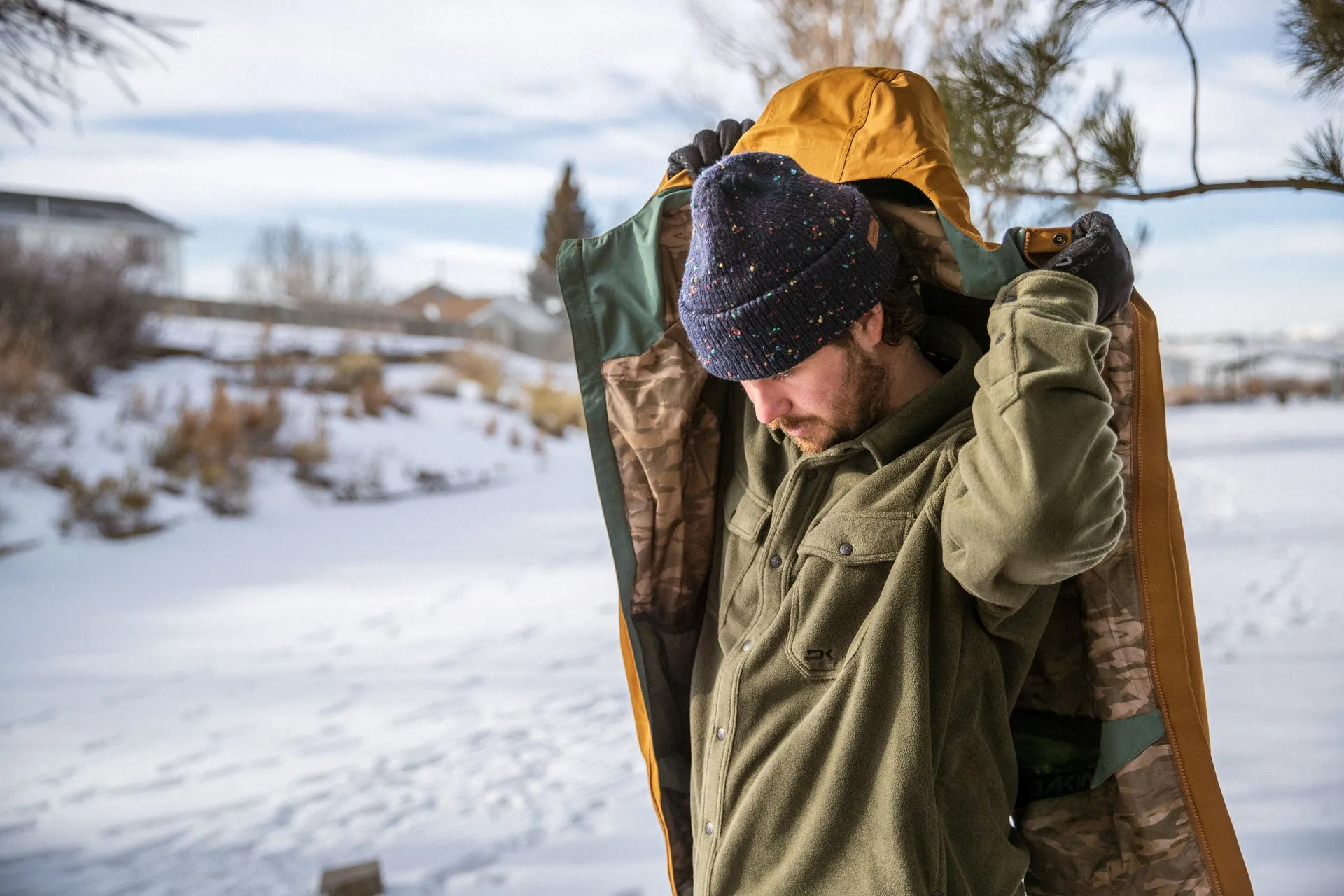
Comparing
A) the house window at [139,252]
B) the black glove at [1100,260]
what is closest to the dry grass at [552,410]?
the house window at [139,252]

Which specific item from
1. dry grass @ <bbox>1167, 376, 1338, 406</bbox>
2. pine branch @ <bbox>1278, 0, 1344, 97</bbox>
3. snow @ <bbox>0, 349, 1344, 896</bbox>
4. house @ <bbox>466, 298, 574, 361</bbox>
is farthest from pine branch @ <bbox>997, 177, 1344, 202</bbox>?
dry grass @ <bbox>1167, 376, 1338, 406</bbox>

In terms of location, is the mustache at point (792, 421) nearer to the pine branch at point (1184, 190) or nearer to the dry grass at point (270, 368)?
the pine branch at point (1184, 190)

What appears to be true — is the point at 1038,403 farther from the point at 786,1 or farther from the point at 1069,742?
the point at 786,1

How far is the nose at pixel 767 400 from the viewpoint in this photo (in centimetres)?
134

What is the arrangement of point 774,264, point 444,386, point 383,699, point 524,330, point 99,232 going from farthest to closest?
point 99,232
point 524,330
point 444,386
point 383,699
point 774,264

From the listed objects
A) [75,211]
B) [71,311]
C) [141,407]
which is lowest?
[141,407]

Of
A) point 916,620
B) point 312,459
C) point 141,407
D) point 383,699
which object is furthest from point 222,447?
point 916,620

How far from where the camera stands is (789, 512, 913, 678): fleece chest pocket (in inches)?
50.1

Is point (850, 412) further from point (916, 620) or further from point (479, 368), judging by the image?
point (479, 368)

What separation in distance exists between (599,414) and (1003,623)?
0.71 m

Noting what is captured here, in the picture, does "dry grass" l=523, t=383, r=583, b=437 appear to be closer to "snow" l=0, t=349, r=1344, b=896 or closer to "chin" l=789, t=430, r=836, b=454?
"snow" l=0, t=349, r=1344, b=896

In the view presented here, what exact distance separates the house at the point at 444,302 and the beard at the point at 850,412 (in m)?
38.6

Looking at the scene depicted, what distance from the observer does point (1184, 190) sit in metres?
2.08

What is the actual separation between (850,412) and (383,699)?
3.40 meters
